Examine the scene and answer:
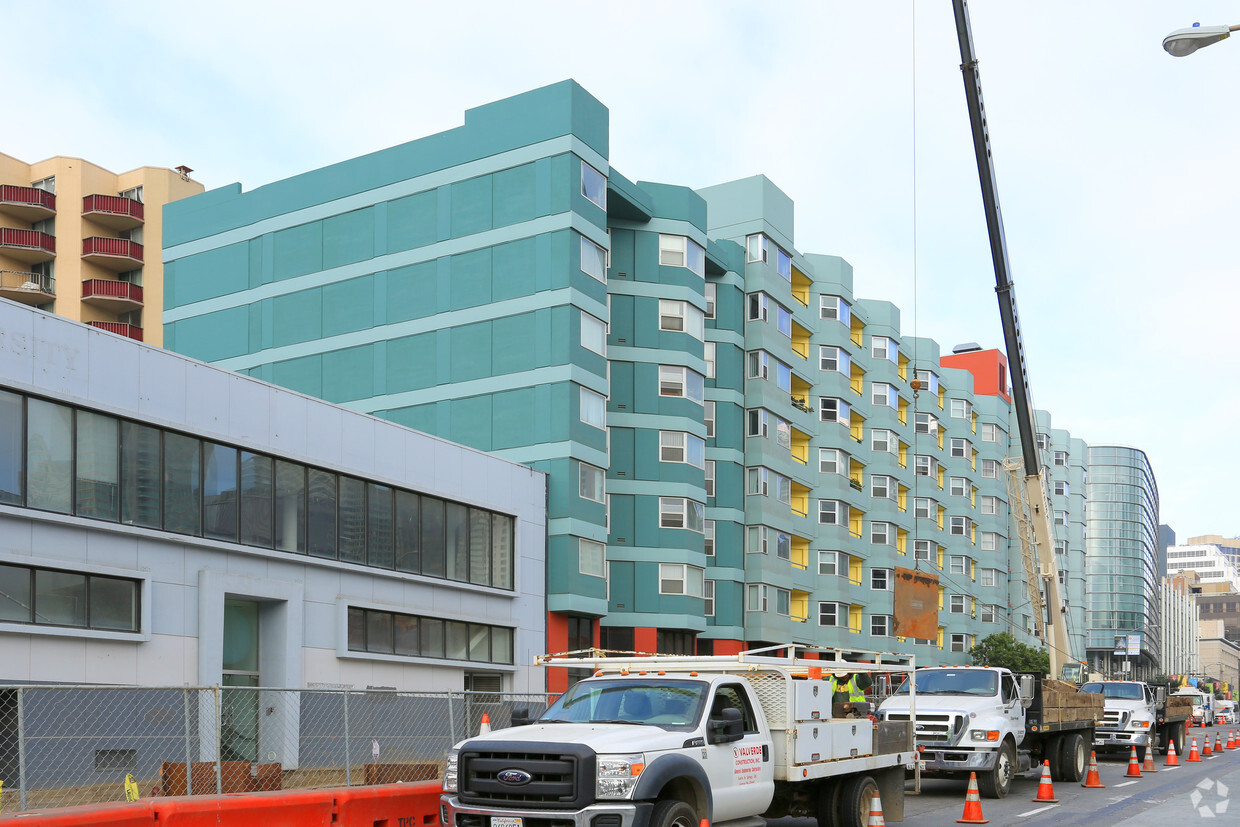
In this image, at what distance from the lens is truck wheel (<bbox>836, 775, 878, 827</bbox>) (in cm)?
1484

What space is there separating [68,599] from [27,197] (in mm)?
46894

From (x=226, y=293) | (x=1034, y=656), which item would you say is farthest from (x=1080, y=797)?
(x=1034, y=656)

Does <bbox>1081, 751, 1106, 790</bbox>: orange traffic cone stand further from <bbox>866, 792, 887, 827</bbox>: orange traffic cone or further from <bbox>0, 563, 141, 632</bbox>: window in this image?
<bbox>0, 563, 141, 632</bbox>: window

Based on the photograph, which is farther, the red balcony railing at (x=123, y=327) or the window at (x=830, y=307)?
the red balcony railing at (x=123, y=327)

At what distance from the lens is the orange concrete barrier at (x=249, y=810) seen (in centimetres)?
1116

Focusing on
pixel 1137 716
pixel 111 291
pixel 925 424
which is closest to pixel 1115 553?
pixel 925 424

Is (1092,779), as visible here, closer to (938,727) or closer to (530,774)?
(938,727)

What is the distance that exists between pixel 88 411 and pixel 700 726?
588 inches

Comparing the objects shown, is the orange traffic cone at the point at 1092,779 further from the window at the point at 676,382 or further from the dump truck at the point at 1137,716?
the window at the point at 676,382

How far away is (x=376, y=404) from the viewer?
132ft

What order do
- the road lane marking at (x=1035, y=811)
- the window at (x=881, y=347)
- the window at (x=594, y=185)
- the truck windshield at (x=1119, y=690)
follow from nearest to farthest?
the road lane marking at (x=1035, y=811) < the truck windshield at (x=1119, y=690) < the window at (x=594, y=185) < the window at (x=881, y=347)

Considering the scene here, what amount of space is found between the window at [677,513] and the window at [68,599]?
73.6 ft

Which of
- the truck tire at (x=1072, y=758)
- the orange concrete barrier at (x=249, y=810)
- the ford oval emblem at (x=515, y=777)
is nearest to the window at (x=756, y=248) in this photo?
the truck tire at (x=1072, y=758)

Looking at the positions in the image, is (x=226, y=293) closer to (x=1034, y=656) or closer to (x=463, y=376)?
(x=463, y=376)
